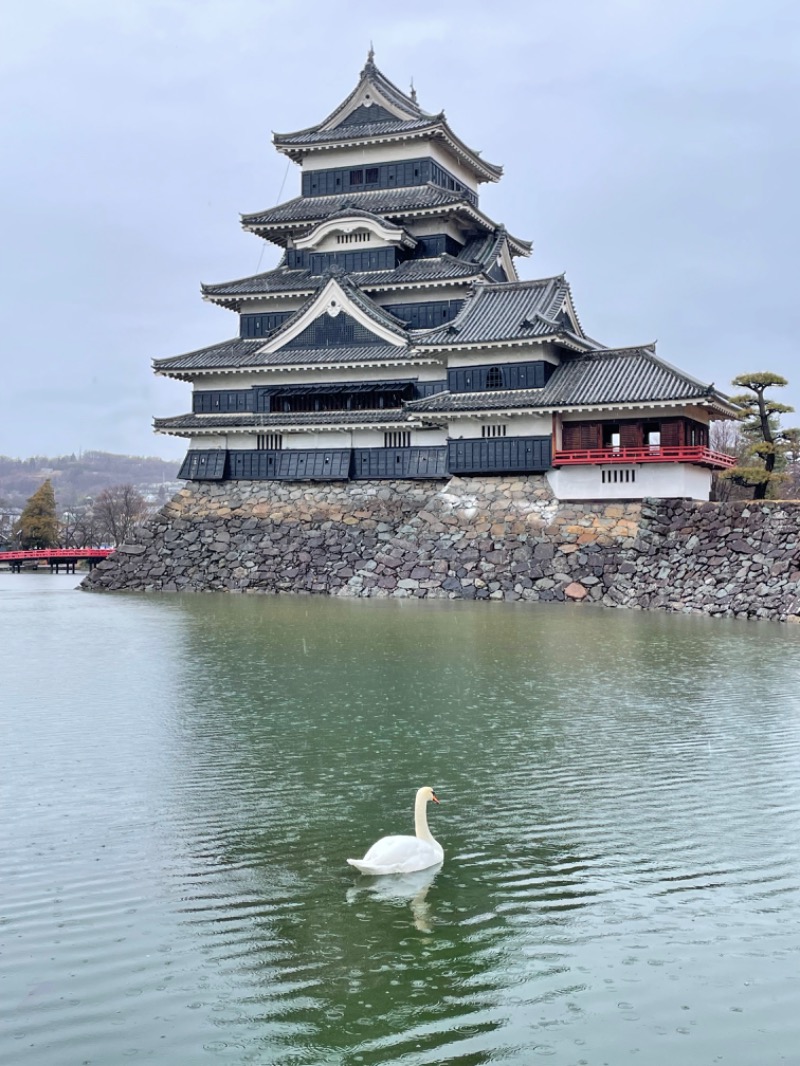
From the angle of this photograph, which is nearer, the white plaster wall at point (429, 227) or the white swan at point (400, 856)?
the white swan at point (400, 856)

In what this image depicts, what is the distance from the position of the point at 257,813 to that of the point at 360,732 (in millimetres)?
4004

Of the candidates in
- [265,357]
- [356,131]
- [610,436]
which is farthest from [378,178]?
[610,436]

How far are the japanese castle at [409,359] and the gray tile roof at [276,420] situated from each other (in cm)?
7

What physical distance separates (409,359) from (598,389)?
8.19 metres

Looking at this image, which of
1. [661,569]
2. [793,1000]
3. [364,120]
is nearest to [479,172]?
[364,120]

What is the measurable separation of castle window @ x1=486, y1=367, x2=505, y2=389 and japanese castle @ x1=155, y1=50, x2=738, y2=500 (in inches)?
2.1

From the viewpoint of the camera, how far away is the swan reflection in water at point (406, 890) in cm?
856

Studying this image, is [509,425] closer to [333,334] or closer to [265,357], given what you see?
[333,334]

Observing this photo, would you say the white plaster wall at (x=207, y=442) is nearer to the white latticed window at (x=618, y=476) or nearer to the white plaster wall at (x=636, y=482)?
the white plaster wall at (x=636, y=482)

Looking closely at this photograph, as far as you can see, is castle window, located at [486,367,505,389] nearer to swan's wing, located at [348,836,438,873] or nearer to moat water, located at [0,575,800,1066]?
moat water, located at [0,575,800,1066]

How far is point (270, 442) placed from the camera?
47000 millimetres

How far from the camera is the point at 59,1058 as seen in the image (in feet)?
20.6

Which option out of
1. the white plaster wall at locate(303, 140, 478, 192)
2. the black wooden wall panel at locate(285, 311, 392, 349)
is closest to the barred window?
the black wooden wall panel at locate(285, 311, 392, 349)

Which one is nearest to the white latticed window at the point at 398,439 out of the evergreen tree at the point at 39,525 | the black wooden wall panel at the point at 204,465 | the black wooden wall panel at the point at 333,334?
the black wooden wall panel at the point at 333,334
